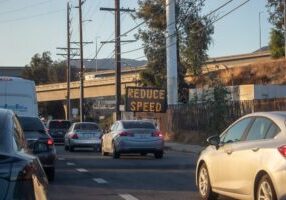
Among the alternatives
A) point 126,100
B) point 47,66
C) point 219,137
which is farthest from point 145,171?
point 47,66

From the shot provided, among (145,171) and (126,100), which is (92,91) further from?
(145,171)

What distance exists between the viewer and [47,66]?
13425cm

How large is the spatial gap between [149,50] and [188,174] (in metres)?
46.0

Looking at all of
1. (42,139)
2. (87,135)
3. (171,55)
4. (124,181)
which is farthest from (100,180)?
(171,55)

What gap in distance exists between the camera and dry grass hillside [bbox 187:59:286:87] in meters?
63.8

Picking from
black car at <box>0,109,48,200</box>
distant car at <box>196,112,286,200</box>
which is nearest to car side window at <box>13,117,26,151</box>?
black car at <box>0,109,48,200</box>

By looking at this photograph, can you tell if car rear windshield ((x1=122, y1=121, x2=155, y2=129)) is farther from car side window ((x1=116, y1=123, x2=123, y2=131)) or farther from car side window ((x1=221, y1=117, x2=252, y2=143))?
car side window ((x1=221, y1=117, x2=252, y2=143))

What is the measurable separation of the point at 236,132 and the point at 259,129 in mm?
812

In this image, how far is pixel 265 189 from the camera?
399 inches

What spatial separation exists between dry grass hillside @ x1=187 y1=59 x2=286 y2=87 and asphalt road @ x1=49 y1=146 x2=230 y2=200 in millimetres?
41156

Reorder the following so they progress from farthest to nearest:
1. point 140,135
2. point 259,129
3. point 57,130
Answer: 1. point 57,130
2. point 140,135
3. point 259,129

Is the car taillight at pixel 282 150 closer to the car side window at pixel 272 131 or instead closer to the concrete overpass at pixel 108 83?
the car side window at pixel 272 131

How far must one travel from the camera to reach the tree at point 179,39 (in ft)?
209

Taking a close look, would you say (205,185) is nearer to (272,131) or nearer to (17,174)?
(272,131)
